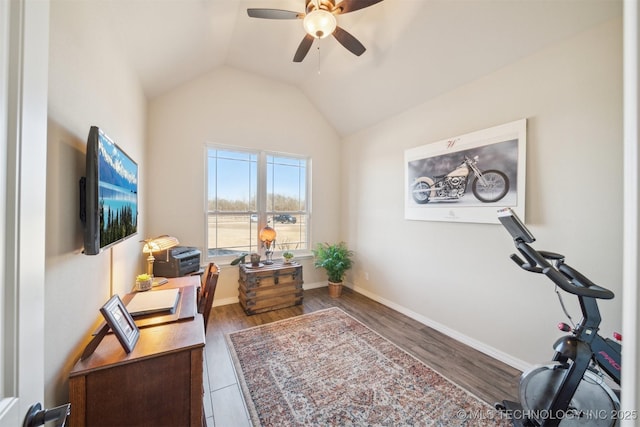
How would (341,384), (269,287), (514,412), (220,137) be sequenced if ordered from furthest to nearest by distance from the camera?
(220,137) → (269,287) → (341,384) → (514,412)

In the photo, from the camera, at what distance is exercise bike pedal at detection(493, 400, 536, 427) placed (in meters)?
1.50

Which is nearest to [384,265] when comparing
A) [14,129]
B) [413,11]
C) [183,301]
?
[183,301]

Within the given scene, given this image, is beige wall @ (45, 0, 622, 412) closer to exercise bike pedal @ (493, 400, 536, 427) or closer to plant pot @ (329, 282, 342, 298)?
plant pot @ (329, 282, 342, 298)

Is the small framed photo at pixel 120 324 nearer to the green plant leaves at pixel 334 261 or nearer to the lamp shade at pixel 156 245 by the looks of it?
the lamp shade at pixel 156 245

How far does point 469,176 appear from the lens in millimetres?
2447

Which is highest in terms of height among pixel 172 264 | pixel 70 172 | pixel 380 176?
pixel 380 176

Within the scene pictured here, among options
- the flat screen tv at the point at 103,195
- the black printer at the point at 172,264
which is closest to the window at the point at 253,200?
the black printer at the point at 172,264

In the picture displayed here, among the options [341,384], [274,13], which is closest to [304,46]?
[274,13]

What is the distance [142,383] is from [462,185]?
9.55 feet

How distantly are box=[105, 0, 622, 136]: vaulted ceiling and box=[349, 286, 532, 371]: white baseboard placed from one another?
8.71ft

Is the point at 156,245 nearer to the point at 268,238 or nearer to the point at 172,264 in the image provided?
the point at 172,264

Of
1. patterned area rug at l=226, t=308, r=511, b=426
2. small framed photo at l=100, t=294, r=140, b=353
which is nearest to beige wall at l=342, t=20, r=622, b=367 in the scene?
patterned area rug at l=226, t=308, r=511, b=426

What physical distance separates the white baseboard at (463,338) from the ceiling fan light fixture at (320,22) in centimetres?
320

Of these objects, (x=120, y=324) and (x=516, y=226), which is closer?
(x=120, y=324)
